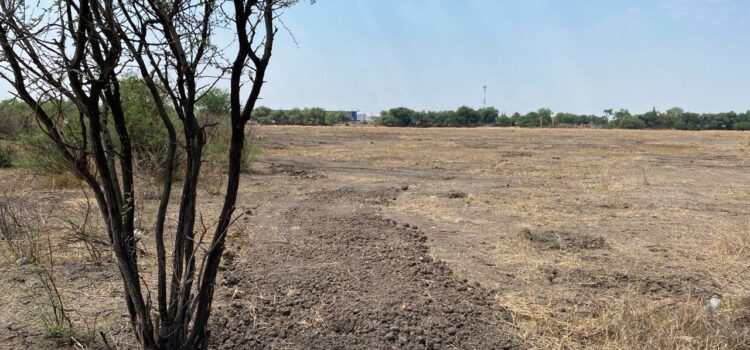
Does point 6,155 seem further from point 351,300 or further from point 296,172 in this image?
point 351,300

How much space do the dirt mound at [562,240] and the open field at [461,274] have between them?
1.3 inches

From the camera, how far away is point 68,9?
226cm

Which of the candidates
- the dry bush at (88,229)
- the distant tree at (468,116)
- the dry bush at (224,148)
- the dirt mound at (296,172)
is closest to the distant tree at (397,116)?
the distant tree at (468,116)

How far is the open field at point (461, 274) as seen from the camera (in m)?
3.43

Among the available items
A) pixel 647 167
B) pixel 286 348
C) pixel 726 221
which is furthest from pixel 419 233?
pixel 647 167

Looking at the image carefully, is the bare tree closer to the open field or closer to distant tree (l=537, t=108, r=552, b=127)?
the open field

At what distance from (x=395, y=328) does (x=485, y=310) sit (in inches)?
30.5

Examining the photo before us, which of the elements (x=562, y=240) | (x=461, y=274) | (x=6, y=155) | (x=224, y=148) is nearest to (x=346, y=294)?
(x=461, y=274)

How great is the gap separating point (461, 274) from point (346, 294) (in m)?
1.30

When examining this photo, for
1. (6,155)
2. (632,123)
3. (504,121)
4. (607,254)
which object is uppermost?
(504,121)

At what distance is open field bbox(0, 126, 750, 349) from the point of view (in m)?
3.43

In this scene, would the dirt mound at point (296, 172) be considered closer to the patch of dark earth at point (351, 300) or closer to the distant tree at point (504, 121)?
the patch of dark earth at point (351, 300)

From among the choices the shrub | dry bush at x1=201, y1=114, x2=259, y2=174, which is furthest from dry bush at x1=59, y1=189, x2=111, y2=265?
the shrub

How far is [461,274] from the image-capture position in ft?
16.4
